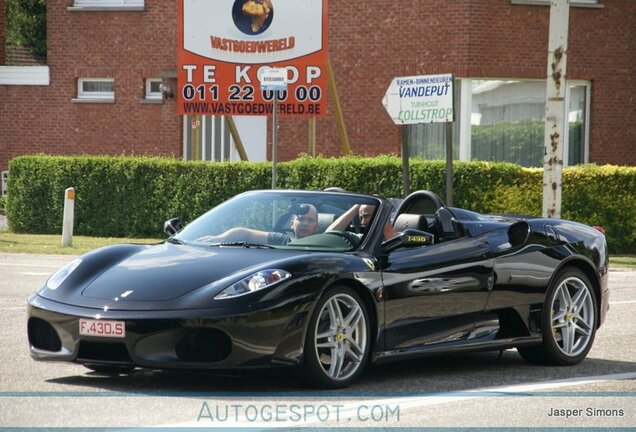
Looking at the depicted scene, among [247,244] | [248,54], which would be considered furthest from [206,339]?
[248,54]

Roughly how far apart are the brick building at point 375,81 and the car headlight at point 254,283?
1978cm

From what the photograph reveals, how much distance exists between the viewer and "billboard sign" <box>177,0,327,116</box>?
85.7 feet

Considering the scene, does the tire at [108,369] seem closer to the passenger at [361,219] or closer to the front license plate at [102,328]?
the front license plate at [102,328]

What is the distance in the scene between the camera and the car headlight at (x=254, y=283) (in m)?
7.49

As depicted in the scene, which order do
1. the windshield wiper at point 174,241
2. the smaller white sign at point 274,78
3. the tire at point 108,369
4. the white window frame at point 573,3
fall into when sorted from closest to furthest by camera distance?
the tire at point 108,369 < the windshield wiper at point 174,241 < the smaller white sign at point 274,78 < the white window frame at point 573,3

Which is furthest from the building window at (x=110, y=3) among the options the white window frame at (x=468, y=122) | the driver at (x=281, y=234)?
the driver at (x=281, y=234)

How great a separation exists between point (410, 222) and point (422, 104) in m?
12.1

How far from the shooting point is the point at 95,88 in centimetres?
3070

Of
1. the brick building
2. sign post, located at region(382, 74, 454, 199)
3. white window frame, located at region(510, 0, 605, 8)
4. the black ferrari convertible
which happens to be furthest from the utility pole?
the black ferrari convertible

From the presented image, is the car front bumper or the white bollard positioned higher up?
the car front bumper

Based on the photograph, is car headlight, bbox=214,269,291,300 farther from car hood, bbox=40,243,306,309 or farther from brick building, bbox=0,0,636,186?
brick building, bbox=0,0,636,186

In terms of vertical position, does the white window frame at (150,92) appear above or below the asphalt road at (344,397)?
above

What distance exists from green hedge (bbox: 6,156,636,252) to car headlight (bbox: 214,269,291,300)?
15229mm

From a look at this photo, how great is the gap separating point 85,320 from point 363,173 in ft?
51.3
